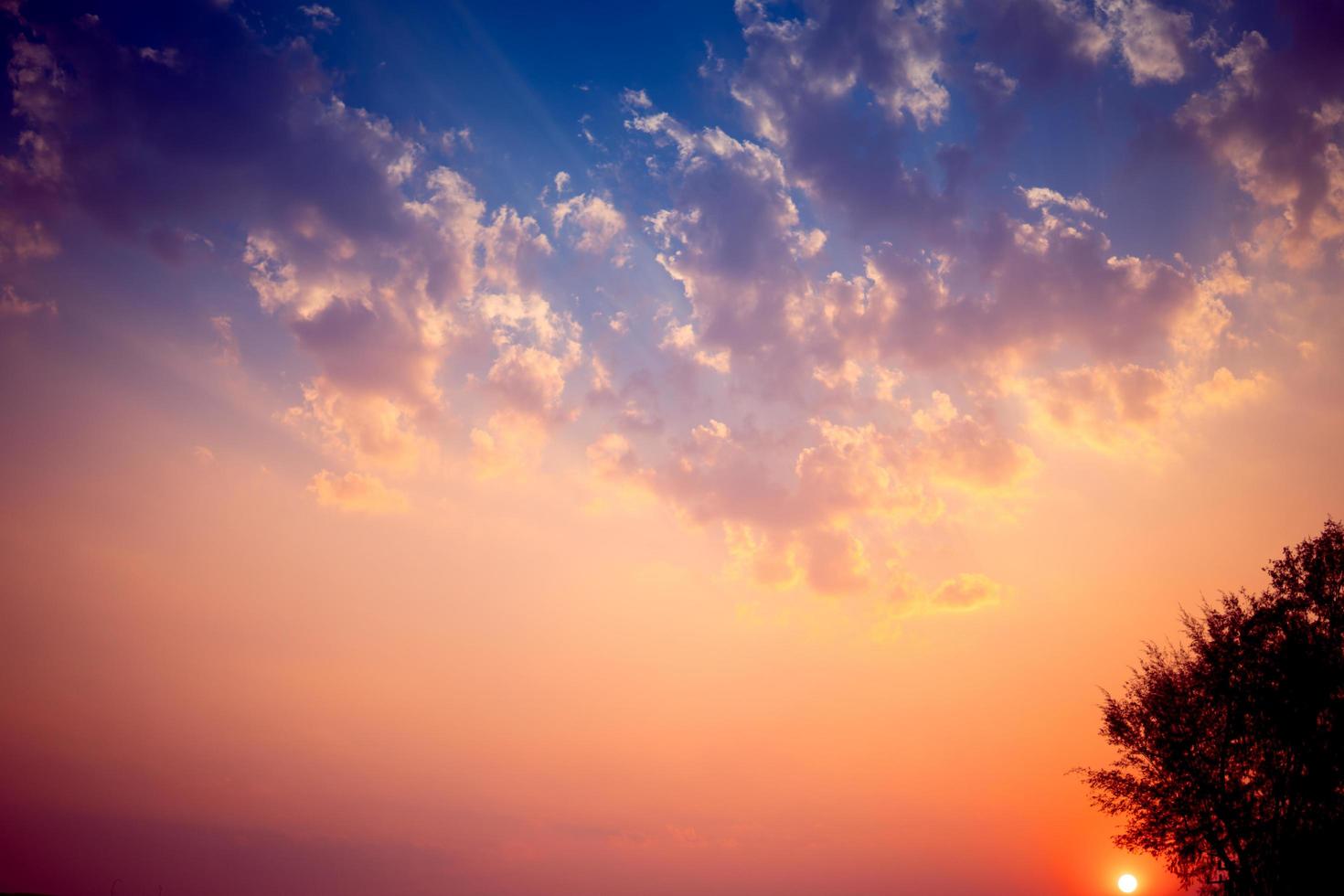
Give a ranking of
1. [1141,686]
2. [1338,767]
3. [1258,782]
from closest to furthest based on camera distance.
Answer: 1. [1338,767]
2. [1258,782]
3. [1141,686]

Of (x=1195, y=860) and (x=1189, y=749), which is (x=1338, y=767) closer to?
(x=1189, y=749)

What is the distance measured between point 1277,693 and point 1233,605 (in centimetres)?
454

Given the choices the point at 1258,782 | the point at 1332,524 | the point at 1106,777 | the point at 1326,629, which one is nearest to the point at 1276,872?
the point at 1258,782

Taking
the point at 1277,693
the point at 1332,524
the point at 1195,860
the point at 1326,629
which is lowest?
the point at 1195,860

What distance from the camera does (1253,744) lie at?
3158 cm

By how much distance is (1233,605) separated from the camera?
33844 millimetres

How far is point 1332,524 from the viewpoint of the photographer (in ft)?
106

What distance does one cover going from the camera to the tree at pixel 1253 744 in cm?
2927

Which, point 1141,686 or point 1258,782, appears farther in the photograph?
point 1141,686

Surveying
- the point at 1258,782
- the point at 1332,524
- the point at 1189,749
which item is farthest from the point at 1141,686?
the point at 1332,524

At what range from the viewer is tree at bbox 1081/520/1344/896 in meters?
29.3

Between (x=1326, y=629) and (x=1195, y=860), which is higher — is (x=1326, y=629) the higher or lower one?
the higher one

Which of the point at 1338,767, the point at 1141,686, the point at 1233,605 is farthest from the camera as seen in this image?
the point at 1141,686

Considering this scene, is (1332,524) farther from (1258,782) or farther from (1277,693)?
(1258,782)
